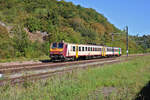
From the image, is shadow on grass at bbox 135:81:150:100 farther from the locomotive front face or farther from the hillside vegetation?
the hillside vegetation

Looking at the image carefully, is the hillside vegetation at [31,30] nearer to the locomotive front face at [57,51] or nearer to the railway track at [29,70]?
the locomotive front face at [57,51]

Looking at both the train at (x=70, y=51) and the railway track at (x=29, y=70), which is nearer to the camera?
the railway track at (x=29, y=70)

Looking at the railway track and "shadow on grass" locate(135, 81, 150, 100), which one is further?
the railway track

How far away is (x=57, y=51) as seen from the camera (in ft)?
68.6

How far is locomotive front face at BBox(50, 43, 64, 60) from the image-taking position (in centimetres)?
2073

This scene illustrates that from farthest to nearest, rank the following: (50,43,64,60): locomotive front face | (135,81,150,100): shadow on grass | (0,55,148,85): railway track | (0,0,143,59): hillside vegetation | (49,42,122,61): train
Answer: (0,0,143,59): hillside vegetation
(49,42,122,61): train
(50,43,64,60): locomotive front face
(0,55,148,85): railway track
(135,81,150,100): shadow on grass

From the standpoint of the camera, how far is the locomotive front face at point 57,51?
20.7 m

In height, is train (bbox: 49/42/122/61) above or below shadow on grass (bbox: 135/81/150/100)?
above

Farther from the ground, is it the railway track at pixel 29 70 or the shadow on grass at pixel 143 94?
the railway track at pixel 29 70

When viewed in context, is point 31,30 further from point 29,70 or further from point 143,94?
point 143,94

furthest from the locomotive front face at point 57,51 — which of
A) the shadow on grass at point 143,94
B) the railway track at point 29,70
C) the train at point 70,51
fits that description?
the shadow on grass at point 143,94

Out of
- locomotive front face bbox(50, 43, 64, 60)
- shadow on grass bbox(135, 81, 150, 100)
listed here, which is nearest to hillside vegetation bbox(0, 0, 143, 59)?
locomotive front face bbox(50, 43, 64, 60)

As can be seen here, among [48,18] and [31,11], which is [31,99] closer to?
[48,18]

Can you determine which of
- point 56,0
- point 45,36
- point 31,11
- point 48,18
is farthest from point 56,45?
point 56,0
